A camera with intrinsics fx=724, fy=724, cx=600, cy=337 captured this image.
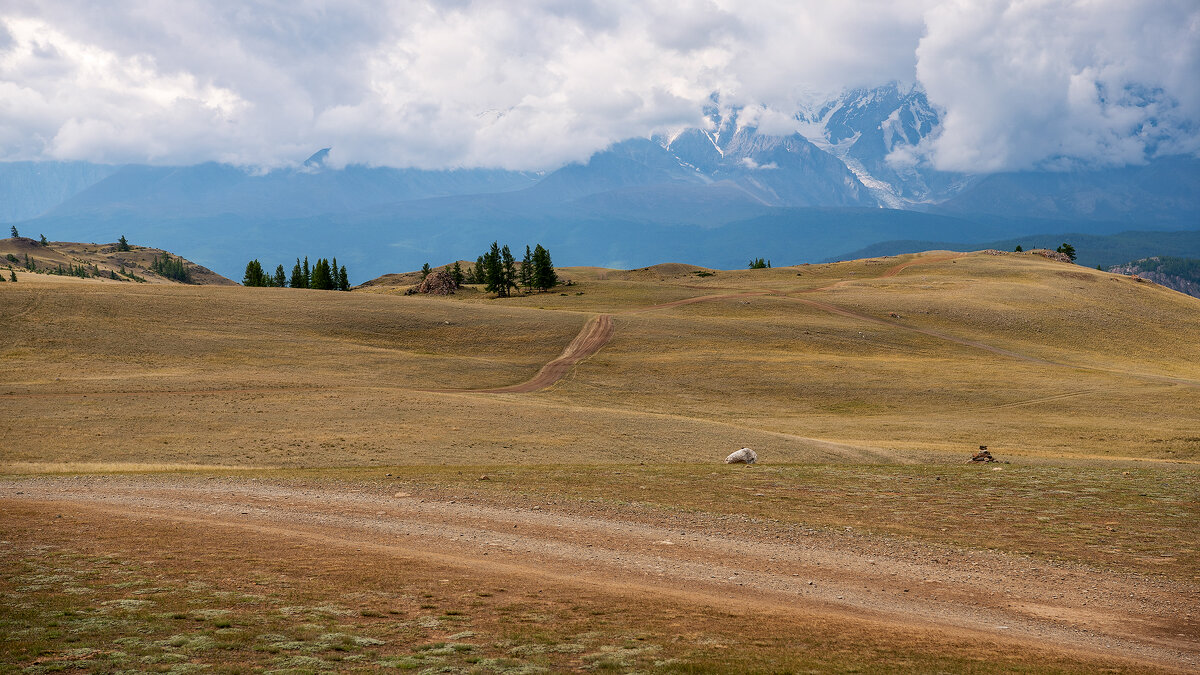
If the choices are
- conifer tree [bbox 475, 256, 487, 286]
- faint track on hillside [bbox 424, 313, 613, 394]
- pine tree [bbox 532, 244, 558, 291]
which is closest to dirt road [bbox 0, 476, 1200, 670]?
faint track on hillside [bbox 424, 313, 613, 394]

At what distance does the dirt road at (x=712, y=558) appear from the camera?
44.6 ft

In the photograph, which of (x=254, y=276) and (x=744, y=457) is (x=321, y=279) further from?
(x=744, y=457)

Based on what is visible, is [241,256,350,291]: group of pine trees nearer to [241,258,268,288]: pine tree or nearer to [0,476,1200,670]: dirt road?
[241,258,268,288]: pine tree

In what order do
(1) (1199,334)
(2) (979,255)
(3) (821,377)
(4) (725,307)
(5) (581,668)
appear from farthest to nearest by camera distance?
(2) (979,255) → (4) (725,307) → (1) (1199,334) → (3) (821,377) → (5) (581,668)

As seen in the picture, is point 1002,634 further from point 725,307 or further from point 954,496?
point 725,307

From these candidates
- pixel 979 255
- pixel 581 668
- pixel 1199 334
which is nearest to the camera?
pixel 581 668

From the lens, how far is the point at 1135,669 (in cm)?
1116

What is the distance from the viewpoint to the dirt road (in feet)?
44.6

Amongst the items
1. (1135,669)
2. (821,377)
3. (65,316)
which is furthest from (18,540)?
(65,316)

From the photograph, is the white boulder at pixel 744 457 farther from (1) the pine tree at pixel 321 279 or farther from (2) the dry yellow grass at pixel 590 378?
(1) the pine tree at pixel 321 279

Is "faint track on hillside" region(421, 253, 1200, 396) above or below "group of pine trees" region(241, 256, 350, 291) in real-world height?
below

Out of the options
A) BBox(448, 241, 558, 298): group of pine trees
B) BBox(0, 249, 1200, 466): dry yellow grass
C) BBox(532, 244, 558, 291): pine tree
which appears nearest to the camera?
BBox(0, 249, 1200, 466): dry yellow grass

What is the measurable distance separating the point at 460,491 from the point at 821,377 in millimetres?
40508

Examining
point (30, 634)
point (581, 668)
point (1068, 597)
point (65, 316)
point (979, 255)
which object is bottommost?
point (1068, 597)
